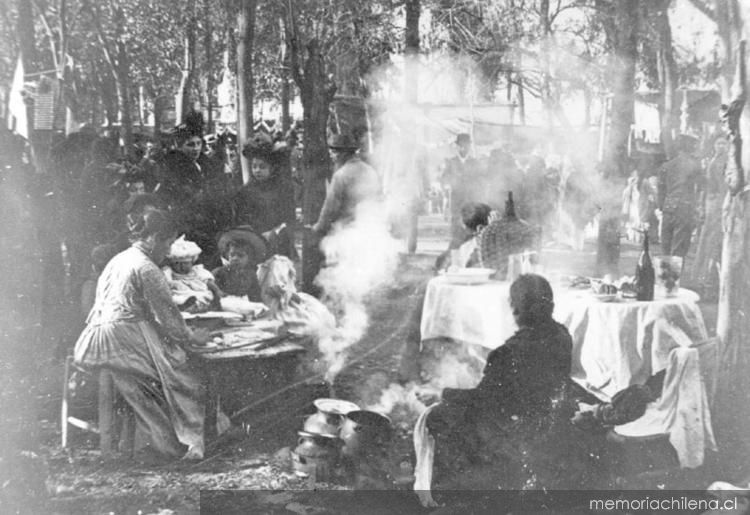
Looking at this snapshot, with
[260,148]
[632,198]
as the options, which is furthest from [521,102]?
[260,148]

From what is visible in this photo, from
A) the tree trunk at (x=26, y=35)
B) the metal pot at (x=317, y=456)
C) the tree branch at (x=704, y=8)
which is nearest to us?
the tree trunk at (x=26, y=35)

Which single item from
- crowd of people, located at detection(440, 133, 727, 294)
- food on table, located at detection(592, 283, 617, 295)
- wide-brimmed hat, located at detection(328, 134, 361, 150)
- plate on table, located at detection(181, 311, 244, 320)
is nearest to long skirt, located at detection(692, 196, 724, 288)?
crowd of people, located at detection(440, 133, 727, 294)

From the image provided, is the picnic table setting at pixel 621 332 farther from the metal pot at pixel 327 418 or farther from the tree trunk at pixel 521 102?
the tree trunk at pixel 521 102

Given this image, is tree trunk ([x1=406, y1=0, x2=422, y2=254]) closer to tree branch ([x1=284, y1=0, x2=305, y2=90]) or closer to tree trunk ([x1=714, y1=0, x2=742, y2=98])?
tree branch ([x1=284, y1=0, x2=305, y2=90])

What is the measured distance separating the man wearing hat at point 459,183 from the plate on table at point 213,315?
135cm

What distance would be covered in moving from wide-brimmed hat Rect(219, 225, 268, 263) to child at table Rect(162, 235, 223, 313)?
16 cm

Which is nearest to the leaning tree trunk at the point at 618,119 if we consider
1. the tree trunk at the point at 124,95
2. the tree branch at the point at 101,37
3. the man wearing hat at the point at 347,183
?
the man wearing hat at the point at 347,183

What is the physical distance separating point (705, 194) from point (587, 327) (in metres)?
1.12

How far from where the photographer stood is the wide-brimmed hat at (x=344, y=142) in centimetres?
399

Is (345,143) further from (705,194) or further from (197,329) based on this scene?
(705,194)

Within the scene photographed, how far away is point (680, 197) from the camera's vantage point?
4.05 m

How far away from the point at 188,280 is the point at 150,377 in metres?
0.57

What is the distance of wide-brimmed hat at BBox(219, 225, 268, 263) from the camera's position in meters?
3.99

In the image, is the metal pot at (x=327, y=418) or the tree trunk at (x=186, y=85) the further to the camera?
the tree trunk at (x=186, y=85)
